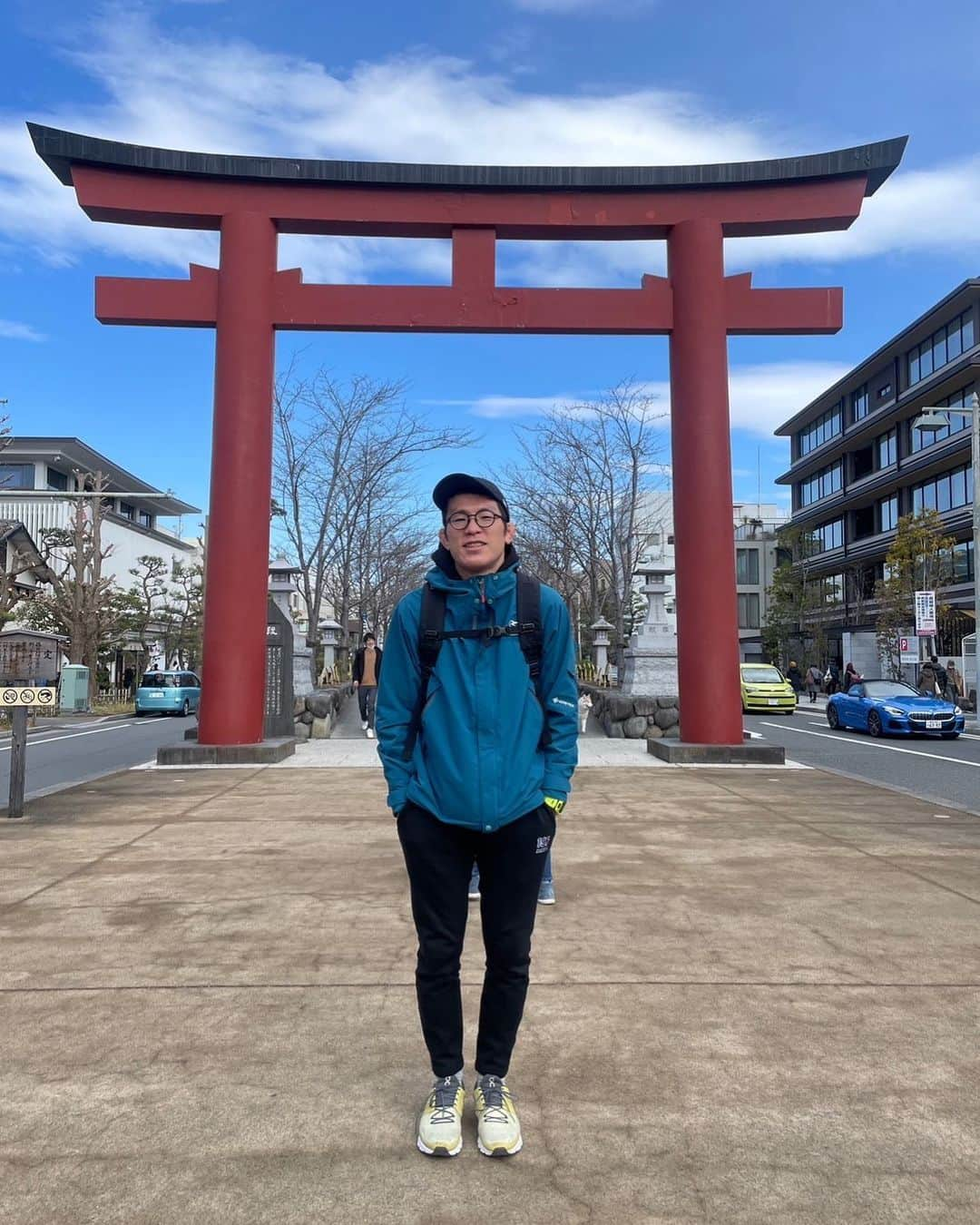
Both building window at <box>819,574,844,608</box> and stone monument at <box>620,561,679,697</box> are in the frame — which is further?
building window at <box>819,574,844,608</box>

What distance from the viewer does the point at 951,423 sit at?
39156 millimetres

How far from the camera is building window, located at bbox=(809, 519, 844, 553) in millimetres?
51688

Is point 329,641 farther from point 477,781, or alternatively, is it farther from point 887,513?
Answer: point 477,781

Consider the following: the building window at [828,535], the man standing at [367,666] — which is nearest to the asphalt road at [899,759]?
the man standing at [367,666]

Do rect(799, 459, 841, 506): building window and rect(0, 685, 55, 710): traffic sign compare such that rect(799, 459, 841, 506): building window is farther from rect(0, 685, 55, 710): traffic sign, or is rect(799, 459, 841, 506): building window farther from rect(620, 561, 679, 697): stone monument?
rect(0, 685, 55, 710): traffic sign

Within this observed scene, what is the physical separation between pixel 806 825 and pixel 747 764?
447 centimetres

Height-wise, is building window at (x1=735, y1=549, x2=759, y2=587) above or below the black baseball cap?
above

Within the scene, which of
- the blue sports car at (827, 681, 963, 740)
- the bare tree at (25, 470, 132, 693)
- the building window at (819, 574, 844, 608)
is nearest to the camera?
the blue sports car at (827, 681, 963, 740)

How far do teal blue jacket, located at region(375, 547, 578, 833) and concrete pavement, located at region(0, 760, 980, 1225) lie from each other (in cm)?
91

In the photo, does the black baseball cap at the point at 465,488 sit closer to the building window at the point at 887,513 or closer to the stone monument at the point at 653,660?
the stone monument at the point at 653,660

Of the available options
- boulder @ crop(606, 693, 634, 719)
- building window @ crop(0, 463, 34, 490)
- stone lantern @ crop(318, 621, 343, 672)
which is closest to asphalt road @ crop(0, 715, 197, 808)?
stone lantern @ crop(318, 621, 343, 672)

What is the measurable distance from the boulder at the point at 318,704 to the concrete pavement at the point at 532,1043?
11.2m

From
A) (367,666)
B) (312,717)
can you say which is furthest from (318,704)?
(367,666)

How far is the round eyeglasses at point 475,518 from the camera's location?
2.76 meters
